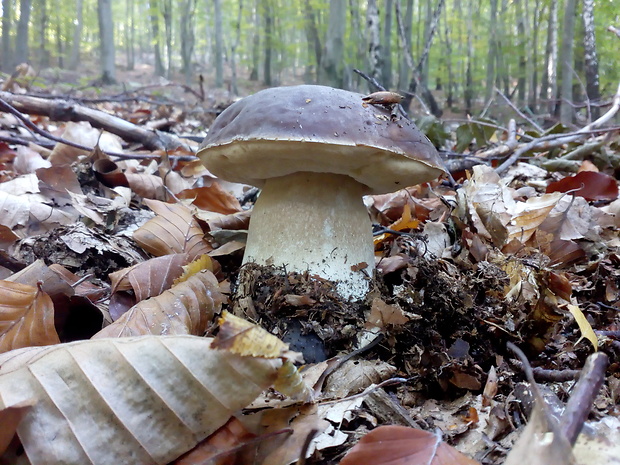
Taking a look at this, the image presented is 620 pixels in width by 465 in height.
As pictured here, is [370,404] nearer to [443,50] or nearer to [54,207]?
[54,207]

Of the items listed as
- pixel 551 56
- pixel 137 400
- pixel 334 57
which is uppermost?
pixel 551 56

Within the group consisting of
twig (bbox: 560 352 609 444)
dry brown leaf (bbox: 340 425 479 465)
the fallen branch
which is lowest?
dry brown leaf (bbox: 340 425 479 465)

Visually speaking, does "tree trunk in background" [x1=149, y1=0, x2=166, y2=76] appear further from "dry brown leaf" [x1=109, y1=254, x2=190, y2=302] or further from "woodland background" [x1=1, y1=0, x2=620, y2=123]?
"dry brown leaf" [x1=109, y1=254, x2=190, y2=302]

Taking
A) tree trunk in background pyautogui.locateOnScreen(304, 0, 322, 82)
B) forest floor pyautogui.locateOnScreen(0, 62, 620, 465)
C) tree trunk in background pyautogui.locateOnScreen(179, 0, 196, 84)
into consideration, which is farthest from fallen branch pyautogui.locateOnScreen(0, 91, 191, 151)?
tree trunk in background pyautogui.locateOnScreen(179, 0, 196, 84)

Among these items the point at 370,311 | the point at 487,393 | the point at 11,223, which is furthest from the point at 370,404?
the point at 11,223

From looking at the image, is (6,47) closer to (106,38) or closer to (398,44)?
(106,38)

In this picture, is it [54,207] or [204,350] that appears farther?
[54,207]

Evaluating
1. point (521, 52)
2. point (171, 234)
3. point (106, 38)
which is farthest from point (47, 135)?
point (521, 52)
